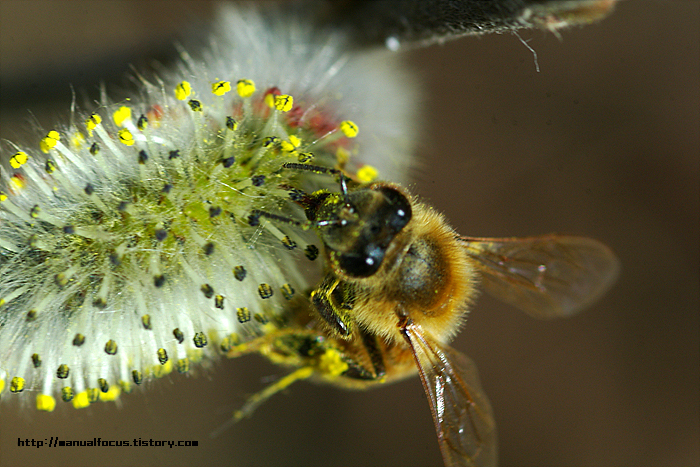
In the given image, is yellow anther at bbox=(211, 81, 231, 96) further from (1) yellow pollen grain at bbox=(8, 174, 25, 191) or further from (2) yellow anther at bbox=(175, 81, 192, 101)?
(1) yellow pollen grain at bbox=(8, 174, 25, 191)

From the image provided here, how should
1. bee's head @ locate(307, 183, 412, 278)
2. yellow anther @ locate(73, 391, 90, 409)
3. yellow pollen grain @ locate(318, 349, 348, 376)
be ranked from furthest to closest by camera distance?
yellow pollen grain @ locate(318, 349, 348, 376)
yellow anther @ locate(73, 391, 90, 409)
bee's head @ locate(307, 183, 412, 278)

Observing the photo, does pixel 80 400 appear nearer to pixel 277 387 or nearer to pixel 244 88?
pixel 277 387

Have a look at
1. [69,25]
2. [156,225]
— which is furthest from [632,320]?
[69,25]

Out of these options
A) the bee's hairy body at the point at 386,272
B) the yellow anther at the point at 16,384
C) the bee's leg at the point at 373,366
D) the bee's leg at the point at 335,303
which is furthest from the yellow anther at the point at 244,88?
the yellow anther at the point at 16,384

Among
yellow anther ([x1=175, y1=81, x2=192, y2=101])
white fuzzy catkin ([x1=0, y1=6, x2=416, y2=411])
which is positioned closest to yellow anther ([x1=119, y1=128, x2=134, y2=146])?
white fuzzy catkin ([x1=0, y1=6, x2=416, y2=411])

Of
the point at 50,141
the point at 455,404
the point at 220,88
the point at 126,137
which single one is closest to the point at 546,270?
the point at 455,404

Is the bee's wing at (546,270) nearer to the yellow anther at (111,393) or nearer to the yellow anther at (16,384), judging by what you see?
the yellow anther at (111,393)

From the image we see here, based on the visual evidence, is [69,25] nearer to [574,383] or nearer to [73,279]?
[73,279]
